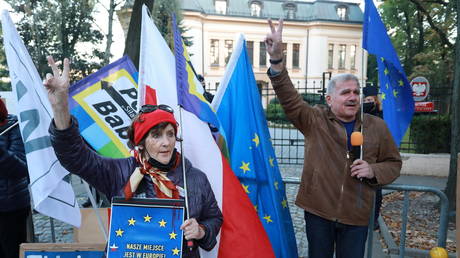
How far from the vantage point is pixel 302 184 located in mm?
2557

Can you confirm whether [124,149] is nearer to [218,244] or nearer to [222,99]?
[222,99]

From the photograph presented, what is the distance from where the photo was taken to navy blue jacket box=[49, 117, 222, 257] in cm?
188

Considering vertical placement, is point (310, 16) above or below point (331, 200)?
above

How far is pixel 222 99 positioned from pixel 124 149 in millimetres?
1007

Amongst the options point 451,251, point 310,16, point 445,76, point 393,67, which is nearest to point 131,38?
point 393,67

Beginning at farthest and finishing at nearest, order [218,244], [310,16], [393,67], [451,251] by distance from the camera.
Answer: [310,16] → [451,251] → [393,67] → [218,244]

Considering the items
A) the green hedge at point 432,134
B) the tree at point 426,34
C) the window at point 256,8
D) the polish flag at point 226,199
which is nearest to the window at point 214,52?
the window at point 256,8

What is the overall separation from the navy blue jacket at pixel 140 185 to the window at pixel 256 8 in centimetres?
4462

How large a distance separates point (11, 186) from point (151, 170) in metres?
1.61

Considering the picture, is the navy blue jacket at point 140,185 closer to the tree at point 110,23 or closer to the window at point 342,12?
the tree at point 110,23

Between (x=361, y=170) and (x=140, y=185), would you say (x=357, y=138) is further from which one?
(x=140, y=185)

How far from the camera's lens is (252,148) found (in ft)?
8.88

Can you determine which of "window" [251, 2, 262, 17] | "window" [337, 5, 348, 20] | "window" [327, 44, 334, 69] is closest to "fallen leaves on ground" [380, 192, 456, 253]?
"window" [327, 44, 334, 69]

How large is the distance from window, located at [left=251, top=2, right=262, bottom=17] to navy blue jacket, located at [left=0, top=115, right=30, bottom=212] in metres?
43.9
